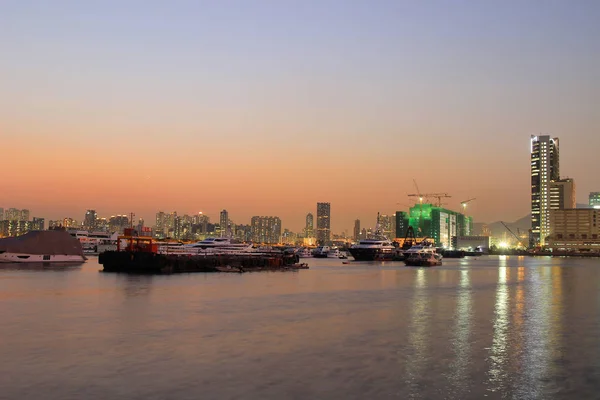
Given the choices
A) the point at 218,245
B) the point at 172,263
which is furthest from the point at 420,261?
the point at 172,263

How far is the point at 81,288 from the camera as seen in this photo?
198 feet

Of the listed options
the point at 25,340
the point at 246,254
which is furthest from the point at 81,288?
the point at 246,254

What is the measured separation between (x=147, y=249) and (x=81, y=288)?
40.1 m

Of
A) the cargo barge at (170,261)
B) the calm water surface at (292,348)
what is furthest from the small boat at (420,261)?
the calm water surface at (292,348)

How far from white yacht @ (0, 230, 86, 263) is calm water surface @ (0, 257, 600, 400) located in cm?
7107

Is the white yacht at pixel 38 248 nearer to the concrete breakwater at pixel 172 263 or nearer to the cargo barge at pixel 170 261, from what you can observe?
the cargo barge at pixel 170 261

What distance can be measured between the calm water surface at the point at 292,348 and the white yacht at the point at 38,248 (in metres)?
71.1

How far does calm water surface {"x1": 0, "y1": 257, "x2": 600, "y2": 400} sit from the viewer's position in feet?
67.3

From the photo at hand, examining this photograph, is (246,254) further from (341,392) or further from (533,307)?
(341,392)

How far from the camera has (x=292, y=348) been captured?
91.7 ft

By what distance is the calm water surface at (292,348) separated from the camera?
20516mm

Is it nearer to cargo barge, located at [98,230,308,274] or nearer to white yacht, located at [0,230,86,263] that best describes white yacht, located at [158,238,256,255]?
cargo barge, located at [98,230,308,274]

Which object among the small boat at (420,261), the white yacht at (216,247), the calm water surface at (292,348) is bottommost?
the calm water surface at (292,348)

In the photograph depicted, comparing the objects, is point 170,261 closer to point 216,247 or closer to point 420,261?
point 216,247
